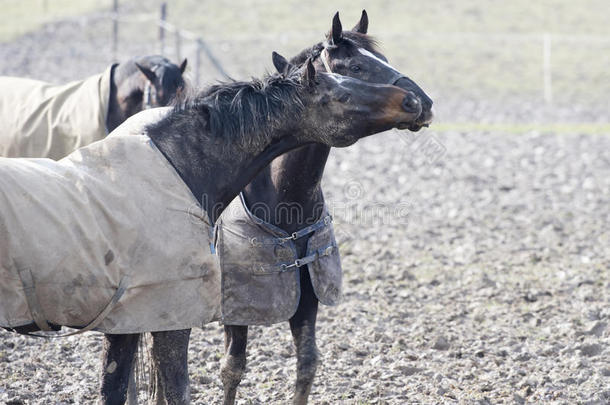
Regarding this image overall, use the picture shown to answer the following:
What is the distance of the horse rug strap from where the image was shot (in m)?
3.94

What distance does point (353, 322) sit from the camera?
568 cm

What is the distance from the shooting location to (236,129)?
3.33 metres

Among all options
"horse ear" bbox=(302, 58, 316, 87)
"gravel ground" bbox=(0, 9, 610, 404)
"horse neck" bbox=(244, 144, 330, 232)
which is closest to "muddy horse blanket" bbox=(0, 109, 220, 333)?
"horse ear" bbox=(302, 58, 316, 87)

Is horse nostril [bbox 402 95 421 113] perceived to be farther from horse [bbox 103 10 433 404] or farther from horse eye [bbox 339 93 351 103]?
horse [bbox 103 10 433 404]

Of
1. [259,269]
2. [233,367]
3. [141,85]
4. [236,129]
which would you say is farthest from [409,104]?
[141,85]

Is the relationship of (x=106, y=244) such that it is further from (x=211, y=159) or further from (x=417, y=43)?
(x=417, y=43)

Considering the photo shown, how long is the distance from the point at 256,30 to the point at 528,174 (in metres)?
14.8

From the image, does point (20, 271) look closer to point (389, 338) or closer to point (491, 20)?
point (389, 338)

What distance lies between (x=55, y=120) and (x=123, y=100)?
1.61 feet

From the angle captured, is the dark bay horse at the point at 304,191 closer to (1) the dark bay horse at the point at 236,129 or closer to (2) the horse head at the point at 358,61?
(2) the horse head at the point at 358,61

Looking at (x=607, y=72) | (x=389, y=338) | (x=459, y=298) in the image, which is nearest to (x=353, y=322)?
(x=389, y=338)

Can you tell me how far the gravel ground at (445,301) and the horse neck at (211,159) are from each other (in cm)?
156

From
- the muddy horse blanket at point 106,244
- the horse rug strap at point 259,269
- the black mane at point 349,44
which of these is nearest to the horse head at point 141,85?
the black mane at point 349,44

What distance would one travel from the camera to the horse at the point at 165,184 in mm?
2934
